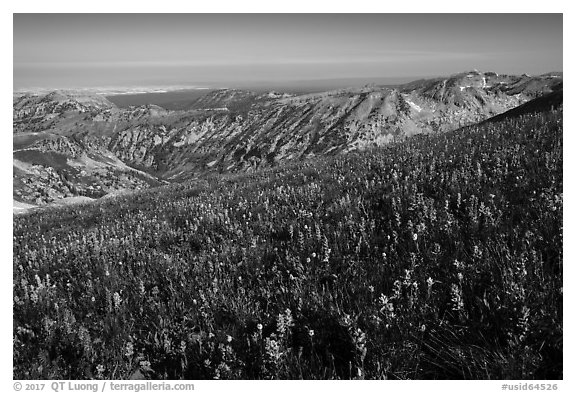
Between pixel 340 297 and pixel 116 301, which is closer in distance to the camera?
pixel 340 297

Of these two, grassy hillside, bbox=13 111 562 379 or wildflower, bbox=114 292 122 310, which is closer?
grassy hillside, bbox=13 111 562 379

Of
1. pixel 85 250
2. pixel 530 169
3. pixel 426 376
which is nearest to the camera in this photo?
pixel 426 376

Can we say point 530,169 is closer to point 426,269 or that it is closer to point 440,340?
point 426,269

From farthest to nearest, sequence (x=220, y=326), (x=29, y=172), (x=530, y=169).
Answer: (x=29, y=172) < (x=530, y=169) < (x=220, y=326)

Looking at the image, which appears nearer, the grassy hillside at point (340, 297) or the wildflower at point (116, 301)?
the grassy hillside at point (340, 297)
